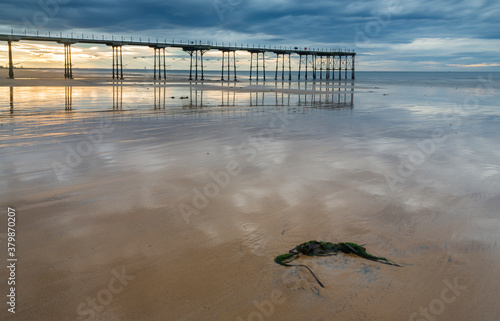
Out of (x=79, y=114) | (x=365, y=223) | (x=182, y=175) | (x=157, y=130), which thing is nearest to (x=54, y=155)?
(x=182, y=175)

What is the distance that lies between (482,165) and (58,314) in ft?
27.9

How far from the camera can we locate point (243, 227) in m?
4.70

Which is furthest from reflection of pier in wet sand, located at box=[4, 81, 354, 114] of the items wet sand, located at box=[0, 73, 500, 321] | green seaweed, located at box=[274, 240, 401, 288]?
green seaweed, located at box=[274, 240, 401, 288]

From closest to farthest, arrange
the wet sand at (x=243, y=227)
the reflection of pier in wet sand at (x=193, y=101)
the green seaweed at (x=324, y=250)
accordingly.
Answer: the wet sand at (x=243, y=227) → the green seaweed at (x=324, y=250) → the reflection of pier in wet sand at (x=193, y=101)

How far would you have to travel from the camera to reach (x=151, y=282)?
3.50 metres

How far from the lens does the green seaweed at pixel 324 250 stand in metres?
3.94

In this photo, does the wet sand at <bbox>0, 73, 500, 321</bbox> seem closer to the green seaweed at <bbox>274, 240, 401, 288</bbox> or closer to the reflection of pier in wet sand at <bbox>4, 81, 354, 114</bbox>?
the green seaweed at <bbox>274, 240, 401, 288</bbox>

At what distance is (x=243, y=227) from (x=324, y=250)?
110 centimetres

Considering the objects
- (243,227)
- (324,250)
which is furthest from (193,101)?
(324,250)

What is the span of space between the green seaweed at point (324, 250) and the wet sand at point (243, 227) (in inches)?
4.6

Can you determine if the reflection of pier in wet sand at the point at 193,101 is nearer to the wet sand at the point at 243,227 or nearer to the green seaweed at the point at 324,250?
the wet sand at the point at 243,227

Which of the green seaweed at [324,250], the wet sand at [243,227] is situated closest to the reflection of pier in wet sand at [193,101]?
the wet sand at [243,227]

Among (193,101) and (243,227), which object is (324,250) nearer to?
(243,227)

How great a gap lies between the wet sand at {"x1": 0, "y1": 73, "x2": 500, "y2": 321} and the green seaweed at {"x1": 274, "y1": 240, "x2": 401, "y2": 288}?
12 centimetres
